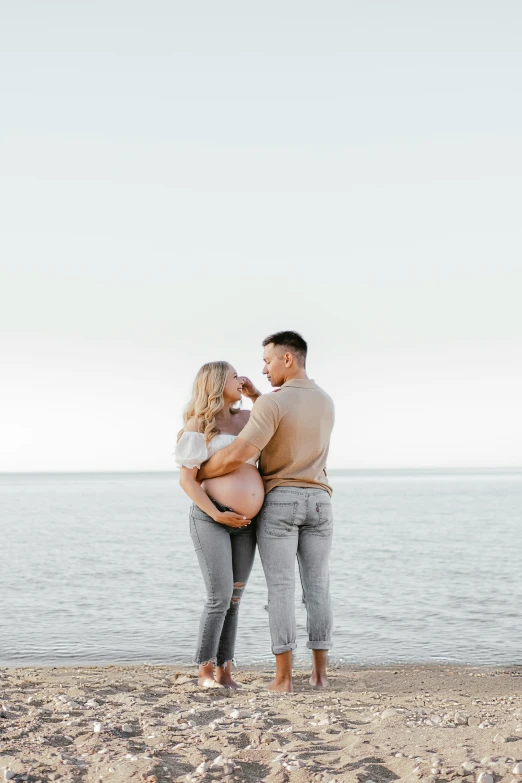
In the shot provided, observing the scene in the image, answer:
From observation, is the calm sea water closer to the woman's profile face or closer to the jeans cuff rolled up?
the jeans cuff rolled up

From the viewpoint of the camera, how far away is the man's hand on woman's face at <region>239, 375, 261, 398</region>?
5534 mm

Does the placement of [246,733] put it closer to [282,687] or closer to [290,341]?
[282,687]

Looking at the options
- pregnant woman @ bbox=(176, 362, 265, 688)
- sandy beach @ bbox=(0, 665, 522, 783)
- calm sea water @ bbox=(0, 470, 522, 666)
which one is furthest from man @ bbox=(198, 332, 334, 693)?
calm sea water @ bbox=(0, 470, 522, 666)

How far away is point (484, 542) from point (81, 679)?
13.5 m

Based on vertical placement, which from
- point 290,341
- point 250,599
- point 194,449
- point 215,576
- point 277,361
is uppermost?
point 290,341

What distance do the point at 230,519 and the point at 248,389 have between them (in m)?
0.93

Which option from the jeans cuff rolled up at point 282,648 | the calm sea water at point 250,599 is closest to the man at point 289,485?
the jeans cuff rolled up at point 282,648

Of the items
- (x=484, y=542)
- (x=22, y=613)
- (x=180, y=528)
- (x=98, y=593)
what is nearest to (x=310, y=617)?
(x=22, y=613)

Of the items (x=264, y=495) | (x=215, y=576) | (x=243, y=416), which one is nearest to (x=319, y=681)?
(x=215, y=576)

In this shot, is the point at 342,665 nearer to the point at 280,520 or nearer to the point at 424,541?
the point at 280,520

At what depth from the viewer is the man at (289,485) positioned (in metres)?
5.32

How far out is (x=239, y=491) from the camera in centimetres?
526

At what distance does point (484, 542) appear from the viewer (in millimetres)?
17656

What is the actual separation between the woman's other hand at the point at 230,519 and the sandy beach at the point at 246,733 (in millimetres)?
1082
